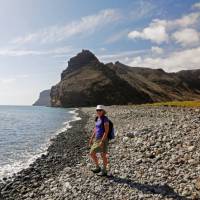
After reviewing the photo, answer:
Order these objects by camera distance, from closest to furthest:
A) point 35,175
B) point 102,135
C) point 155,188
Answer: point 155,188 < point 102,135 < point 35,175

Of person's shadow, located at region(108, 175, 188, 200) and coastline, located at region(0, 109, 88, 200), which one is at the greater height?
person's shadow, located at region(108, 175, 188, 200)

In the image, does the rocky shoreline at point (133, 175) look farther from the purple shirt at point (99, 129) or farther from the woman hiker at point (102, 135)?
the purple shirt at point (99, 129)

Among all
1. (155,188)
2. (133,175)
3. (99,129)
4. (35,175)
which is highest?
(99,129)

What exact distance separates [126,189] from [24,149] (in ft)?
67.9

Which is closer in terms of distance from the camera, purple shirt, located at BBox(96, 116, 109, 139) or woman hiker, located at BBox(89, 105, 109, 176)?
woman hiker, located at BBox(89, 105, 109, 176)

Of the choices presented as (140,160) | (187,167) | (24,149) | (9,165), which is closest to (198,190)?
(187,167)

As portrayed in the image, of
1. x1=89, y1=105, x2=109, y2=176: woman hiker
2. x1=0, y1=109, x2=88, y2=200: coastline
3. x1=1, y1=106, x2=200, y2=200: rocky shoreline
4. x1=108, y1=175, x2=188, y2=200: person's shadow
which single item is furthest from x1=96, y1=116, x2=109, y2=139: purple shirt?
x1=0, y1=109, x2=88, y2=200: coastline

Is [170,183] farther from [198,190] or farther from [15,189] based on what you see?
[15,189]

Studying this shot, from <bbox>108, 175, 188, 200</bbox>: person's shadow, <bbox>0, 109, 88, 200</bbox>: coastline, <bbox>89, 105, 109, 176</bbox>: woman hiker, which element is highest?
<bbox>89, 105, 109, 176</bbox>: woman hiker

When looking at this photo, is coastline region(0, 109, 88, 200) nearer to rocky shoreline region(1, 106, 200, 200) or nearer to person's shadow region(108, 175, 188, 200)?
rocky shoreline region(1, 106, 200, 200)

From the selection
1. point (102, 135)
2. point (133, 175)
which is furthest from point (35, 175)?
point (133, 175)

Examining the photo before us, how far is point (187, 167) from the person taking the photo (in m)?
15.4

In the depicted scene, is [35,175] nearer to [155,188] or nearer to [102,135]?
[102,135]

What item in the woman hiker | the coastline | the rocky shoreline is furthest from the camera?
the coastline
